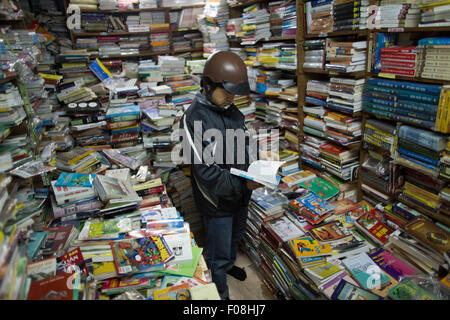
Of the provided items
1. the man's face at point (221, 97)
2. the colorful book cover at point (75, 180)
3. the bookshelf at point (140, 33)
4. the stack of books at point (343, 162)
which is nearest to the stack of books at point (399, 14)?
the stack of books at point (343, 162)

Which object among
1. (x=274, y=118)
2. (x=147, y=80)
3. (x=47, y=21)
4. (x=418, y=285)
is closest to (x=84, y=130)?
(x=147, y=80)

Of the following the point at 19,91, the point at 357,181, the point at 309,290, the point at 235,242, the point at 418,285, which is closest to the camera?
the point at 418,285

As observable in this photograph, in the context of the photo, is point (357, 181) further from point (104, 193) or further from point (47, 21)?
point (47, 21)

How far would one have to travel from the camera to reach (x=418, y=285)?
5.73 feet

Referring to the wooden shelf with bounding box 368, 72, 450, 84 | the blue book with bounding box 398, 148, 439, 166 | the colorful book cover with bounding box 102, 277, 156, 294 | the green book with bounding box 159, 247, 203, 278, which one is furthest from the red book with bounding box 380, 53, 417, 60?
the colorful book cover with bounding box 102, 277, 156, 294

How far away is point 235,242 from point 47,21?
3.54m

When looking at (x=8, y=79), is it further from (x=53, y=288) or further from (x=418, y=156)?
(x=418, y=156)

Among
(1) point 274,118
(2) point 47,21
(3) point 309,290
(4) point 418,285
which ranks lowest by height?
(3) point 309,290

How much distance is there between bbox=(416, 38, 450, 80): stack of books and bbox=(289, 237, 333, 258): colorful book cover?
1.33 m

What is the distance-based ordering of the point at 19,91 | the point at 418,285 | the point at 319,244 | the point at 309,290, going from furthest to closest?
1. the point at 319,244
2. the point at 309,290
3. the point at 19,91
4. the point at 418,285

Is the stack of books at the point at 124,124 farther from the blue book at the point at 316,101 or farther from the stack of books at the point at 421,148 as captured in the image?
the stack of books at the point at 421,148

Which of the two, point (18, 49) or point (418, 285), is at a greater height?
point (18, 49)

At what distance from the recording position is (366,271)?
1890mm

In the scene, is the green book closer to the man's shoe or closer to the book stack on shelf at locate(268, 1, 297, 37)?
the man's shoe
